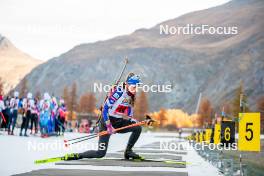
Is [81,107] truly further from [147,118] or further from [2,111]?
[147,118]

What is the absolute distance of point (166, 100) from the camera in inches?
7485

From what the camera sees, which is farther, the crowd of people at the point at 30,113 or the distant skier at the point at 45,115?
the distant skier at the point at 45,115

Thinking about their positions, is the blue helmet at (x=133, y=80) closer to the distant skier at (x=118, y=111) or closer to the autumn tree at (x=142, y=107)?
the distant skier at (x=118, y=111)

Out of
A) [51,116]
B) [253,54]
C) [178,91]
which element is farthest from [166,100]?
[51,116]

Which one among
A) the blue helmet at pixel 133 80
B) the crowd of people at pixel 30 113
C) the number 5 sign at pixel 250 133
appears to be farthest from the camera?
the crowd of people at pixel 30 113

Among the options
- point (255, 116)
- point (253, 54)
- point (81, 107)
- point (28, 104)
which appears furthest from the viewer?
point (253, 54)

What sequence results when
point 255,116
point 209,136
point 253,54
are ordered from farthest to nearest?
1. point 253,54
2. point 209,136
3. point 255,116

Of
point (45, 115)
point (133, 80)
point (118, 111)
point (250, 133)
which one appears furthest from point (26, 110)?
point (250, 133)

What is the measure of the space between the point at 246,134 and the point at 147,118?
2.42 metres

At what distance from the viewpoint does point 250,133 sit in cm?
1056

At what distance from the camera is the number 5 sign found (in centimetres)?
1045

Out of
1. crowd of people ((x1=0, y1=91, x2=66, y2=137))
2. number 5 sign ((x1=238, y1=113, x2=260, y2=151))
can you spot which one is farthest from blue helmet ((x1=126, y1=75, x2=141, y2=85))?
crowd of people ((x1=0, y1=91, x2=66, y2=137))

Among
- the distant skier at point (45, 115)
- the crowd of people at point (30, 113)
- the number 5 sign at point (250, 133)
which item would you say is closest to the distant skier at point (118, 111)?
the number 5 sign at point (250, 133)

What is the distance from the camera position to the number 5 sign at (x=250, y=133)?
10453 mm
